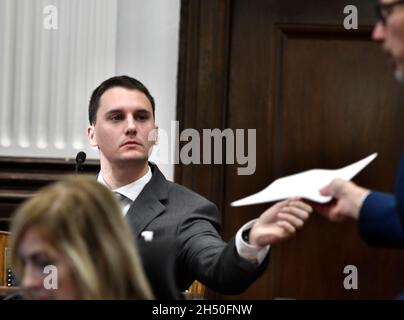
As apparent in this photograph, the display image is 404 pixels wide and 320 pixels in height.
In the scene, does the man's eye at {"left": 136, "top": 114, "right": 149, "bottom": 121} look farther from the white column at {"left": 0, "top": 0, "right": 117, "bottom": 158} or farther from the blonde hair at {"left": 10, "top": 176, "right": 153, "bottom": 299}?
the blonde hair at {"left": 10, "top": 176, "right": 153, "bottom": 299}

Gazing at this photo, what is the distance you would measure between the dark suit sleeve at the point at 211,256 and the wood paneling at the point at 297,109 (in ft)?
4.37

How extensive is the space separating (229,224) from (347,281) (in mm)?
652

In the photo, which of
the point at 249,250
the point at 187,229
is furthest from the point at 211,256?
the point at 249,250

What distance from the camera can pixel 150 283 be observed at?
2039 mm

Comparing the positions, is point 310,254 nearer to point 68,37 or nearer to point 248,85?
point 248,85

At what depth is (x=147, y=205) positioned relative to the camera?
3395 millimetres

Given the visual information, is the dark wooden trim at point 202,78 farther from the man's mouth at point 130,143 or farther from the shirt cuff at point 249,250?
the shirt cuff at point 249,250

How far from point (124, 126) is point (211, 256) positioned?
75 centimetres

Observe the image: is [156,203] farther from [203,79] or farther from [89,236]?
[89,236]

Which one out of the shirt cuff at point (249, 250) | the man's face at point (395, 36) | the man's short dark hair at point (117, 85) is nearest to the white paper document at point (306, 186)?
the man's face at point (395, 36)

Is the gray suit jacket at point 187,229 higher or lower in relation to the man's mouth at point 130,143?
lower

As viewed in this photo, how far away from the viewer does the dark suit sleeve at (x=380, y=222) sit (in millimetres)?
2000
